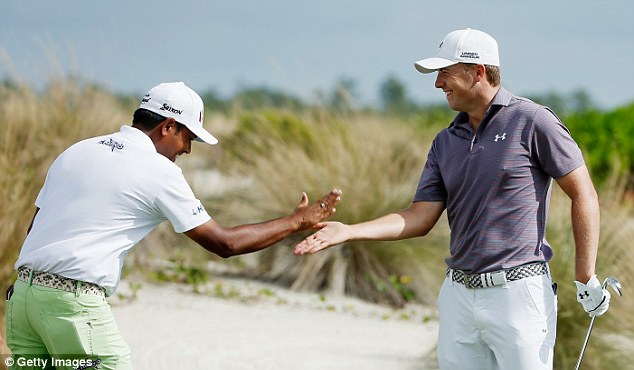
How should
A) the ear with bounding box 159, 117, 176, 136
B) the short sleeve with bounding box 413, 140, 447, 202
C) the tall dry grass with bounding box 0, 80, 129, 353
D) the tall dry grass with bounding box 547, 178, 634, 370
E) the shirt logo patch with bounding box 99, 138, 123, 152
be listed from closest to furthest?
the shirt logo patch with bounding box 99, 138, 123, 152, the ear with bounding box 159, 117, 176, 136, the short sleeve with bounding box 413, 140, 447, 202, the tall dry grass with bounding box 547, 178, 634, 370, the tall dry grass with bounding box 0, 80, 129, 353

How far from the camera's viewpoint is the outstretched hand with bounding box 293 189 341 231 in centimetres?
462

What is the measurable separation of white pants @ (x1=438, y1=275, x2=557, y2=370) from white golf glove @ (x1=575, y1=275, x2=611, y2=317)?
128 mm

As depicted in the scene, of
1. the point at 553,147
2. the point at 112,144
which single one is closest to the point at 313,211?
the point at 112,144

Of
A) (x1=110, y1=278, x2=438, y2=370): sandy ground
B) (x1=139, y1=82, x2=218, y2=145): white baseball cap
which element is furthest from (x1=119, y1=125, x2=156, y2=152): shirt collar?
(x1=110, y1=278, x2=438, y2=370): sandy ground

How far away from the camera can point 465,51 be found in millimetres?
4438

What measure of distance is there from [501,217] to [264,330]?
4.56 meters

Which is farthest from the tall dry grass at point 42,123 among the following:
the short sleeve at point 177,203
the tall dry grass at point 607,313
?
the tall dry grass at point 607,313

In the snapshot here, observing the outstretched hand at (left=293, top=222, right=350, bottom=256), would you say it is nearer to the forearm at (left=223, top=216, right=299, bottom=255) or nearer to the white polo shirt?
the forearm at (left=223, top=216, right=299, bottom=255)

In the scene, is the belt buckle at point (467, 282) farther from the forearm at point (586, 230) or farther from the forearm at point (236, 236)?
the forearm at point (236, 236)

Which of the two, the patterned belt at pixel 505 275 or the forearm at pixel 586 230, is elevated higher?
the forearm at pixel 586 230

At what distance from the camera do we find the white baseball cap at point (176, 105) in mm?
4375

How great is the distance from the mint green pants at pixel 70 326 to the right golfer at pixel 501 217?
1467 mm

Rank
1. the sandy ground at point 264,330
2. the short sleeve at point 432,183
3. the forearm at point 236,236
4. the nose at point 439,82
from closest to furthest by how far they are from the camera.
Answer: the forearm at point 236,236 < the nose at point 439,82 < the short sleeve at point 432,183 < the sandy ground at point 264,330

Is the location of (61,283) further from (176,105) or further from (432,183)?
(432,183)
